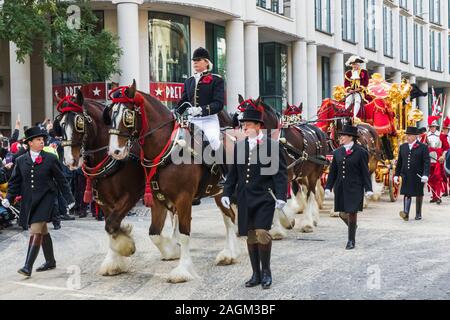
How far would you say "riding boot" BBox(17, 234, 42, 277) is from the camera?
296 inches

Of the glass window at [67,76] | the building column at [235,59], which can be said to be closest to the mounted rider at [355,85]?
the building column at [235,59]

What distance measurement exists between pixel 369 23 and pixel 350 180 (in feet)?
115

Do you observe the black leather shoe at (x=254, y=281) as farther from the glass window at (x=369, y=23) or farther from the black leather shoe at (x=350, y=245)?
the glass window at (x=369, y=23)

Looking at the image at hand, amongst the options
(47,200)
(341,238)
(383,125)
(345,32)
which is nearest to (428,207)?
(383,125)

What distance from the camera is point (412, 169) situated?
41.7 ft

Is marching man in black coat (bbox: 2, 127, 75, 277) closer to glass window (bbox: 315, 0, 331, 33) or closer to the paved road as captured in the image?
the paved road

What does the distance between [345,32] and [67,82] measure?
1949cm

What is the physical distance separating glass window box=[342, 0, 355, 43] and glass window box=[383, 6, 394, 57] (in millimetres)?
6198

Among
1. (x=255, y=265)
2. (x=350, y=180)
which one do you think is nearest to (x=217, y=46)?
(x=350, y=180)

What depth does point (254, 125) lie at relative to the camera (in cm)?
688

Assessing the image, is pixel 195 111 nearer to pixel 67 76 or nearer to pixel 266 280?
pixel 266 280

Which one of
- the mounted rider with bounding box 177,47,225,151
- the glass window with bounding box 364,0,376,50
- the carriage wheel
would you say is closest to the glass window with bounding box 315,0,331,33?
the glass window with bounding box 364,0,376,50

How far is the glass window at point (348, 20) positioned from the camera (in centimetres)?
Result: 3828
